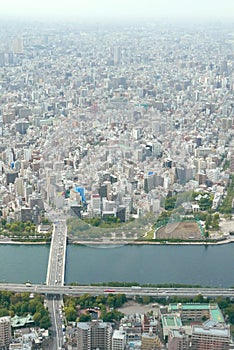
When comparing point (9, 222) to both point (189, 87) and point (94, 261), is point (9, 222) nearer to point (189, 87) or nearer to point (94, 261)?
point (94, 261)

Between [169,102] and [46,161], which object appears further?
[169,102]

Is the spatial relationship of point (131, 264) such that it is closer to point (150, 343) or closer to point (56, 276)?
point (56, 276)

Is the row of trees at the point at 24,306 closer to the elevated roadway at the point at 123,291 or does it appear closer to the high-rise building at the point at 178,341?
the elevated roadway at the point at 123,291

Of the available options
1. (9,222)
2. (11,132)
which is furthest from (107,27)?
(9,222)

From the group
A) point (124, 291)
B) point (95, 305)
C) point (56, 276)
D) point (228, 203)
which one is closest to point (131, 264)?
point (124, 291)

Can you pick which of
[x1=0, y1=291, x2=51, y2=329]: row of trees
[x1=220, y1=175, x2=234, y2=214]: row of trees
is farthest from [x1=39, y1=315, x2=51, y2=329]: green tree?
[x1=220, y1=175, x2=234, y2=214]: row of trees

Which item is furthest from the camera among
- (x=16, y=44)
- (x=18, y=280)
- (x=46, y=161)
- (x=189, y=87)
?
(x=16, y=44)

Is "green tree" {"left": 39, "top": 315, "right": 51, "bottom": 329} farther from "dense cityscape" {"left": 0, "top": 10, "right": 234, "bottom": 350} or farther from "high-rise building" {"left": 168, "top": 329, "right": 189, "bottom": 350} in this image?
"high-rise building" {"left": 168, "top": 329, "right": 189, "bottom": 350}

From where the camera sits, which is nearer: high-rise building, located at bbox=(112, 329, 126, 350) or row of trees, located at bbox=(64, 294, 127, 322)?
high-rise building, located at bbox=(112, 329, 126, 350)
